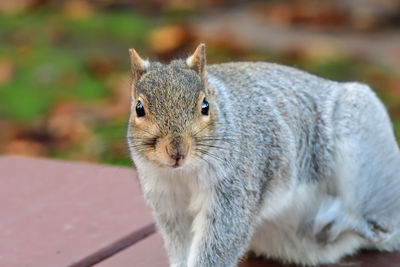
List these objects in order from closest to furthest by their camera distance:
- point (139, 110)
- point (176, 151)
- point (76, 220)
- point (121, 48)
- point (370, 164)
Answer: point (176, 151) → point (139, 110) → point (370, 164) → point (76, 220) → point (121, 48)

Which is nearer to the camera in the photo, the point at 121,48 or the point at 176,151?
the point at 176,151

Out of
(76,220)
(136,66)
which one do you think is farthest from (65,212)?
(136,66)

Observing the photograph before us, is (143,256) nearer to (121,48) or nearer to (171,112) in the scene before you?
(171,112)

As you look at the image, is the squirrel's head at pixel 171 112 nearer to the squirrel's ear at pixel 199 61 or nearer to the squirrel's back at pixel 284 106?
the squirrel's ear at pixel 199 61

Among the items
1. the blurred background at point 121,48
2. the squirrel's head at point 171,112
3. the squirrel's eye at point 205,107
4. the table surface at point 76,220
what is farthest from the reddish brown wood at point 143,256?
the blurred background at point 121,48

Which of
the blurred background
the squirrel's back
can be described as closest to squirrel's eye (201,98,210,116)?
the squirrel's back

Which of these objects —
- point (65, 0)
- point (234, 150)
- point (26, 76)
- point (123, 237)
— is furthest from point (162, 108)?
point (65, 0)

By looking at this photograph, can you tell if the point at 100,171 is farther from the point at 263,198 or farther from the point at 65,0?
the point at 65,0

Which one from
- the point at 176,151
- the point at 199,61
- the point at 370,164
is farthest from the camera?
the point at 370,164
